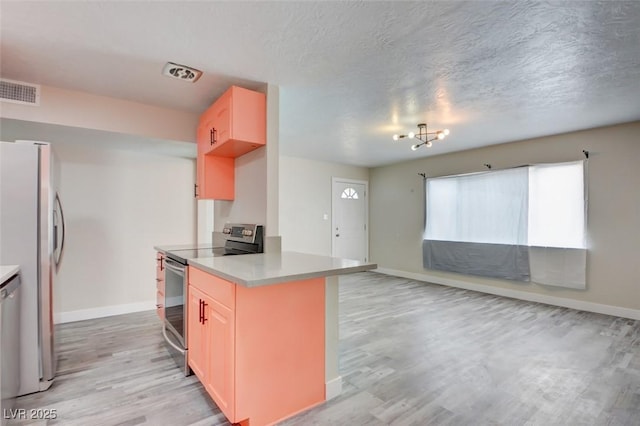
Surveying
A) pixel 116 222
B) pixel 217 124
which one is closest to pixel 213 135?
pixel 217 124

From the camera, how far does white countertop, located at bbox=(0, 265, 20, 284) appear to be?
1.77 meters

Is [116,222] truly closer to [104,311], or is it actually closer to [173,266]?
[104,311]

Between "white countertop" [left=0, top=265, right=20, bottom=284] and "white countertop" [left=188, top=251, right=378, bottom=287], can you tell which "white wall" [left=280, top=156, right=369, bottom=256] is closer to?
"white countertop" [left=188, top=251, right=378, bottom=287]


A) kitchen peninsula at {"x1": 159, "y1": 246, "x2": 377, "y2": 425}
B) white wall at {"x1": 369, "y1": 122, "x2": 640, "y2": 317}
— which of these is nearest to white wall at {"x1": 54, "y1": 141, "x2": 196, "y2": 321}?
kitchen peninsula at {"x1": 159, "y1": 246, "x2": 377, "y2": 425}

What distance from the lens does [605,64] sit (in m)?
2.34

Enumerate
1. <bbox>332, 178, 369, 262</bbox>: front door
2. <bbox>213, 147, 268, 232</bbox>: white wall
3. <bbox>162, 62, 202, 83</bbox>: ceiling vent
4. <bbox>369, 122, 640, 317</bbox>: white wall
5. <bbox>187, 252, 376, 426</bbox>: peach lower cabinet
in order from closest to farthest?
<bbox>187, 252, 376, 426</bbox>: peach lower cabinet, <bbox>162, 62, 202, 83</bbox>: ceiling vent, <bbox>213, 147, 268, 232</bbox>: white wall, <bbox>369, 122, 640, 317</bbox>: white wall, <bbox>332, 178, 369, 262</bbox>: front door

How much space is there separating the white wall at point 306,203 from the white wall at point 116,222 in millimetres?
1846

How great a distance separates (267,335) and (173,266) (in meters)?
1.20

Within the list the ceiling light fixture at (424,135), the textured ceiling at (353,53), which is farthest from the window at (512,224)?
the ceiling light fixture at (424,135)

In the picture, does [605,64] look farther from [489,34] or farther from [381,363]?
[381,363]

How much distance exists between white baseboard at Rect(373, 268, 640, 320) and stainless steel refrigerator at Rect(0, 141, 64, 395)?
539 centimetres

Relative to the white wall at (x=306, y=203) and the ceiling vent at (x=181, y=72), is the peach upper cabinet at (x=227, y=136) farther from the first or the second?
the white wall at (x=306, y=203)

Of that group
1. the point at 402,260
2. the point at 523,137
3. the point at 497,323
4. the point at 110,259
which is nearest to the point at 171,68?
the point at 110,259

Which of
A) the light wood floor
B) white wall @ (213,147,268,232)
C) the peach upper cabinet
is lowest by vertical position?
the light wood floor
